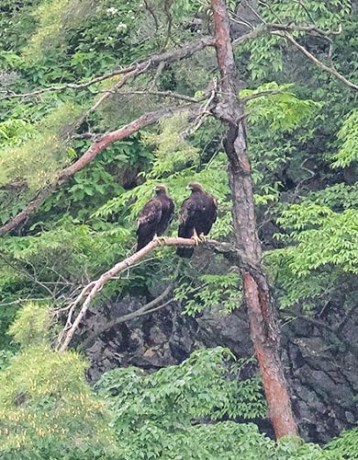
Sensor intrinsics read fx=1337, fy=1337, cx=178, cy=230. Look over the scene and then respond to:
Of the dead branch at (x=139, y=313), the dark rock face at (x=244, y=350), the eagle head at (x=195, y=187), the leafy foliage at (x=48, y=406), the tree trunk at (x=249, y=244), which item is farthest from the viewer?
the dark rock face at (x=244, y=350)

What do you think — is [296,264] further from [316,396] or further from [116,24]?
[116,24]

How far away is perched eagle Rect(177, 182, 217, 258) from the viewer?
1034 cm

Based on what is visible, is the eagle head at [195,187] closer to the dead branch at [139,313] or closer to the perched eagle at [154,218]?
the perched eagle at [154,218]

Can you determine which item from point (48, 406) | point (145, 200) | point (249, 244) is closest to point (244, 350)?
point (145, 200)

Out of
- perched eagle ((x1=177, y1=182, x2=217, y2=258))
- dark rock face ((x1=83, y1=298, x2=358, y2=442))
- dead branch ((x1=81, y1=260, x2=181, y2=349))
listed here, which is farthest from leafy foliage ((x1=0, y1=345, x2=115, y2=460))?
dark rock face ((x1=83, y1=298, x2=358, y2=442))

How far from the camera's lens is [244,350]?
1378 cm

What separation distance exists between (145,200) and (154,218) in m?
1.34

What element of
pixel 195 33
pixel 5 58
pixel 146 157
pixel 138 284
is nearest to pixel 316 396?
pixel 138 284

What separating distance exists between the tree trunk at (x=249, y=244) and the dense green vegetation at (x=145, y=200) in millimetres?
345

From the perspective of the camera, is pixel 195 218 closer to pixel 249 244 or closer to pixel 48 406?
pixel 249 244

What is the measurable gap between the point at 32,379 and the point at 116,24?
838 cm

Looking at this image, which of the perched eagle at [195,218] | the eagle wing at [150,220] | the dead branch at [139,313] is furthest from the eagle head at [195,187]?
the dead branch at [139,313]

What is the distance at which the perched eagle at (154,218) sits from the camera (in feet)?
34.5

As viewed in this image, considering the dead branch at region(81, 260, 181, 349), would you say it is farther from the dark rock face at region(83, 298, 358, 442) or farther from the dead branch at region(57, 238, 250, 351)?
the dead branch at region(57, 238, 250, 351)
